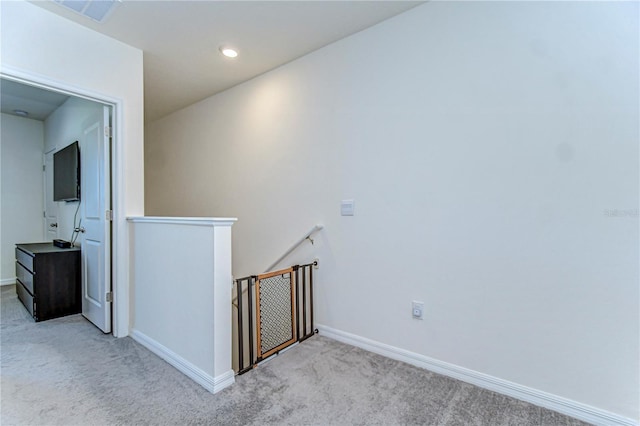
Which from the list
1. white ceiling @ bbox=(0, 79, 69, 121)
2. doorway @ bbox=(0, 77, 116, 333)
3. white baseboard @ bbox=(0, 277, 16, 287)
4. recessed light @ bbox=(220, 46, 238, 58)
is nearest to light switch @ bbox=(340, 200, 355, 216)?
recessed light @ bbox=(220, 46, 238, 58)

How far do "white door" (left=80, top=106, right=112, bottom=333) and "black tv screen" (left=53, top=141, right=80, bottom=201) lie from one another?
16 cm

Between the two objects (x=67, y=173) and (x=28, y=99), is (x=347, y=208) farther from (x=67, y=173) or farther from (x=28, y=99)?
(x=28, y=99)

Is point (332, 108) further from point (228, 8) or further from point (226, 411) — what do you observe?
point (226, 411)

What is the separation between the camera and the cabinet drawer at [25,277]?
311 centimetres

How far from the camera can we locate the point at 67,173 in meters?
3.57

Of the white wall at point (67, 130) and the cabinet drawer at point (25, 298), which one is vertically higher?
the white wall at point (67, 130)

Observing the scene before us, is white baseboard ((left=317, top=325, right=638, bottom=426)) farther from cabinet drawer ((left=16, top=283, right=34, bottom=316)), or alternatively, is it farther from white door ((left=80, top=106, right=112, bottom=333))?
cabinet drawer ((left=16, top=283, right=34, bottom=316))

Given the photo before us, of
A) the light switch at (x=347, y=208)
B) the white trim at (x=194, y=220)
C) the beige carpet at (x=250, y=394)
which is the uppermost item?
the light switch at (x=347, y=208)

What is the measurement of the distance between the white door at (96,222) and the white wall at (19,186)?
2.38 m

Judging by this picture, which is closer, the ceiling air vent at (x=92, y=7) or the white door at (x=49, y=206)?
the ceiling air vent at (x=92, y=7)

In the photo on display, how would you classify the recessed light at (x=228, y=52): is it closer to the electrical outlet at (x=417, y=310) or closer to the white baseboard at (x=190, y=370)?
the white baseboard at (x=190, y=370)

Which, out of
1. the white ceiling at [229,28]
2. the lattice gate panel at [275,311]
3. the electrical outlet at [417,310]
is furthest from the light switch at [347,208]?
the white ceiling at [229,28]

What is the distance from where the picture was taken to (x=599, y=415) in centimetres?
155

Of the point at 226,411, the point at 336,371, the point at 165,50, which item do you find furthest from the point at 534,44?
the point at 165,50
